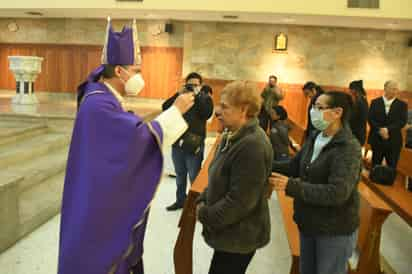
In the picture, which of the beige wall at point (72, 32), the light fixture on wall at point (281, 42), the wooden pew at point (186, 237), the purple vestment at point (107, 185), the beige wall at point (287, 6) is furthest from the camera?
the beige wall at point (72, 32)

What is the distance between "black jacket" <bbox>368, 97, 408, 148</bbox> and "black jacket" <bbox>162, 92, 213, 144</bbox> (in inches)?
102

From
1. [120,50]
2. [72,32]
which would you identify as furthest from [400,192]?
[72,32]

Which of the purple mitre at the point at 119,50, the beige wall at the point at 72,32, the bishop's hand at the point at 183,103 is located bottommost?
the bishop's hand at the point at 183,103

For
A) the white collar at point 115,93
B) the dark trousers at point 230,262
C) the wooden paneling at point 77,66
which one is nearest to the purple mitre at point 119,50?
the white collar at point 115,93

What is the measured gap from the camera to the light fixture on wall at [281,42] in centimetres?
959

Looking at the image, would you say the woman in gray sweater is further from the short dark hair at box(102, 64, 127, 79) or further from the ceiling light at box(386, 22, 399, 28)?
the ceiling light at box(386, 22, 399, 28)

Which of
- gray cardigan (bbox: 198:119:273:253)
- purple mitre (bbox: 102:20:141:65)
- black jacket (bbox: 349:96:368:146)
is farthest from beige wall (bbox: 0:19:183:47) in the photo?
gray cardigan (bbox: 198:119:273:253)

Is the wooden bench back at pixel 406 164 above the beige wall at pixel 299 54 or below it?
below

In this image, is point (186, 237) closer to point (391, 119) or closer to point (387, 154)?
point (391, 119)

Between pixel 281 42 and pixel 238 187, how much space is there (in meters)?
8.64

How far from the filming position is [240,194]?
1.61m

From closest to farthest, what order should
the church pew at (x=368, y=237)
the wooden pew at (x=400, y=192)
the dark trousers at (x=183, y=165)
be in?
the church pew at (x=368, y=237)
the wooden pew at (x=400, y=192)
the dark trousers at (x=183, y=165)

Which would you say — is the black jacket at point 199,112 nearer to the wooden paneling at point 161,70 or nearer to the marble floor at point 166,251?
the marble floor at point 166,251

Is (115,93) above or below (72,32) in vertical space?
below
